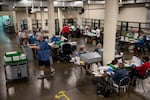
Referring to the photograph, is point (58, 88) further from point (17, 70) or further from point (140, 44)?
point (140, 44)

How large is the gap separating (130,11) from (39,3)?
713cm

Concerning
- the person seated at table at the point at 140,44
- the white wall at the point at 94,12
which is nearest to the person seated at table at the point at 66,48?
the person seated at table at the point at 140,44

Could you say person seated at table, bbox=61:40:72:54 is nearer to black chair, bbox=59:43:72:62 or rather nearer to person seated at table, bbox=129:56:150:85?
black chair, bbox=59:43:72:62

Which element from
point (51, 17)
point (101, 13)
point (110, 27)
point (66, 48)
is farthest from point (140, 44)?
point (101, 13)

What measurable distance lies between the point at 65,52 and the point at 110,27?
118 inches

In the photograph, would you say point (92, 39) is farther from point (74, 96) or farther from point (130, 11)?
point (74, 96)

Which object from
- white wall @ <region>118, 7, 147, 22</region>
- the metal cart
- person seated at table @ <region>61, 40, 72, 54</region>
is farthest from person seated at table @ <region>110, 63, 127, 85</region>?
white wall @ <region>118, 7, 147, 22</region>

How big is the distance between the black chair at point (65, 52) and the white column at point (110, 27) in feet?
7.79

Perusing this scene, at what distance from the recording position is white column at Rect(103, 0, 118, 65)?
18.5 ft

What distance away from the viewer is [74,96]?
506 centimetres

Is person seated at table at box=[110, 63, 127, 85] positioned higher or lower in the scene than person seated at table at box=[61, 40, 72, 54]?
lower

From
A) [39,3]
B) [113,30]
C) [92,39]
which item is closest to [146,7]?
[92,39]

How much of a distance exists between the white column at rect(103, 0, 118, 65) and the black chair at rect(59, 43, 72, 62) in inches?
93.5

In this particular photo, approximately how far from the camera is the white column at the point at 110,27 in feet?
18.5
